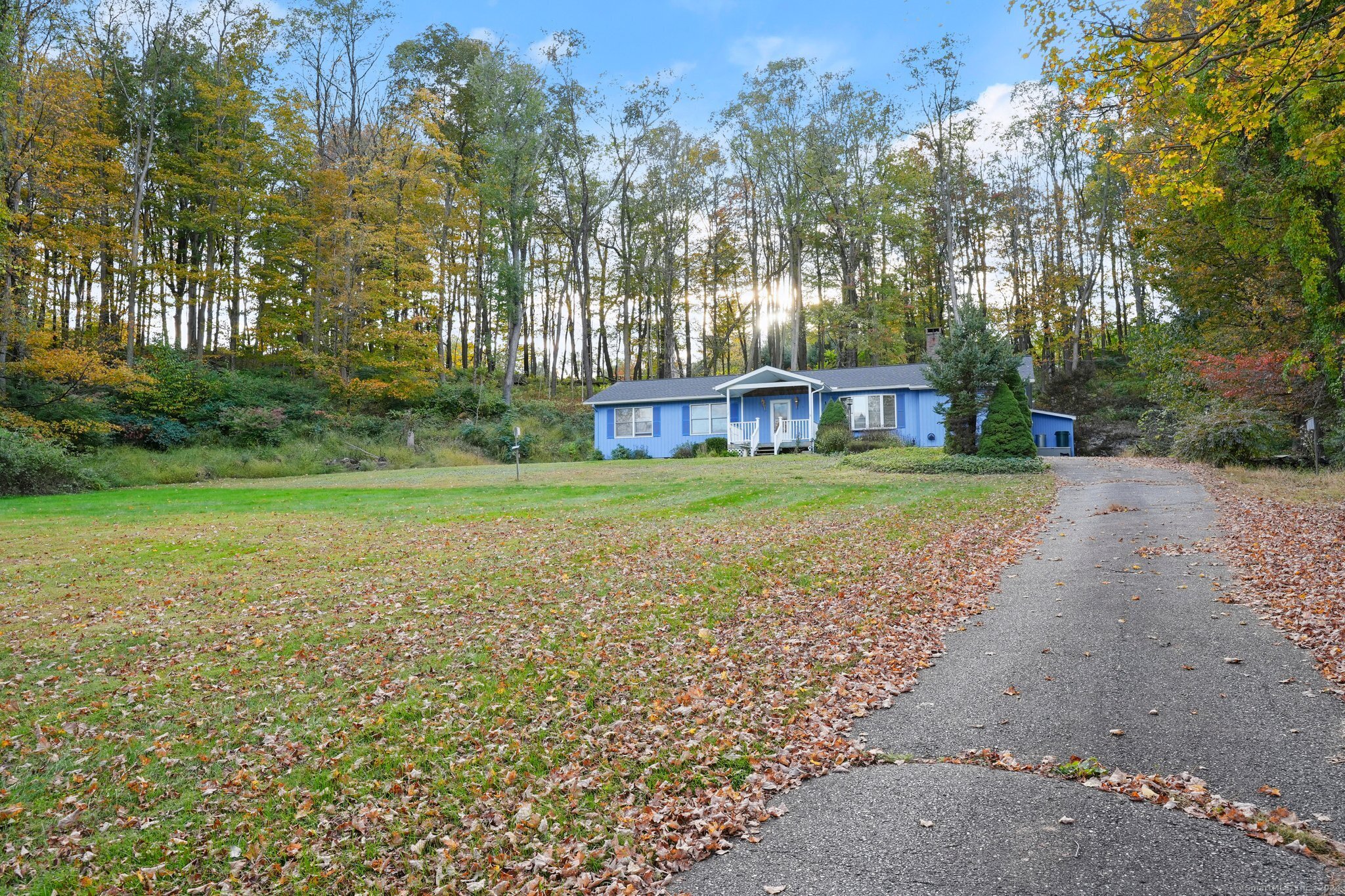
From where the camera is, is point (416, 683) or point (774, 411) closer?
point (416, 683)

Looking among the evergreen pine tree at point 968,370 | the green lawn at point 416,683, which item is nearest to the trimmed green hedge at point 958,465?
the evergreen pine tree at point 968,370

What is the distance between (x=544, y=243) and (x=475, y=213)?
17.7ft

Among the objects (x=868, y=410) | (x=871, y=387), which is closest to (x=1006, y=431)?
(x=871, y=387)

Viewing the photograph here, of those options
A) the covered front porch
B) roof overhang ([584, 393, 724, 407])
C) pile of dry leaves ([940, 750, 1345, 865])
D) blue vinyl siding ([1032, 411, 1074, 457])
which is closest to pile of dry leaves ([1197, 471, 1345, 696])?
pile of dry leaves ([940, 750, 1345, 865])

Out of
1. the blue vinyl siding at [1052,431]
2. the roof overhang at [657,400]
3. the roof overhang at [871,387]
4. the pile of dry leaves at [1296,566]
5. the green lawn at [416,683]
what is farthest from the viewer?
the blue vinyl siding at [1052,431]

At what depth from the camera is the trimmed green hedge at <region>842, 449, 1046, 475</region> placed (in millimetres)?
18250

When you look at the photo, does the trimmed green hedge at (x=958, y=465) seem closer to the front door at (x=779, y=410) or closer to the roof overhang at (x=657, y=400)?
the front door at (x=779, y=410)

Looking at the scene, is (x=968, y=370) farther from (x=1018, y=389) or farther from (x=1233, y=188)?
(x=1233, y=188)

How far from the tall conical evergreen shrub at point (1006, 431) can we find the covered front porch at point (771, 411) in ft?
30.8

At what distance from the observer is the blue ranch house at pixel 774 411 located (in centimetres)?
2873

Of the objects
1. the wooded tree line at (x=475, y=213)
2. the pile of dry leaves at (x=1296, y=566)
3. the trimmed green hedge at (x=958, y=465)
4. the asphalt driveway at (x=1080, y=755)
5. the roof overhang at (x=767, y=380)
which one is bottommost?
the asphalt driveway at (x=1080, y=755)

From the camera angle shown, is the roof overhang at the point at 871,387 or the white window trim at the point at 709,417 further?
the white window trim at the point at 709,417

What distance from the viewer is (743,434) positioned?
97.3 feet

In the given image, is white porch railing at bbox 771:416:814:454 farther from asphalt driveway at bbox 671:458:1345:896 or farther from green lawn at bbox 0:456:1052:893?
asphalt driveway at bbox 671:458:1345:896
